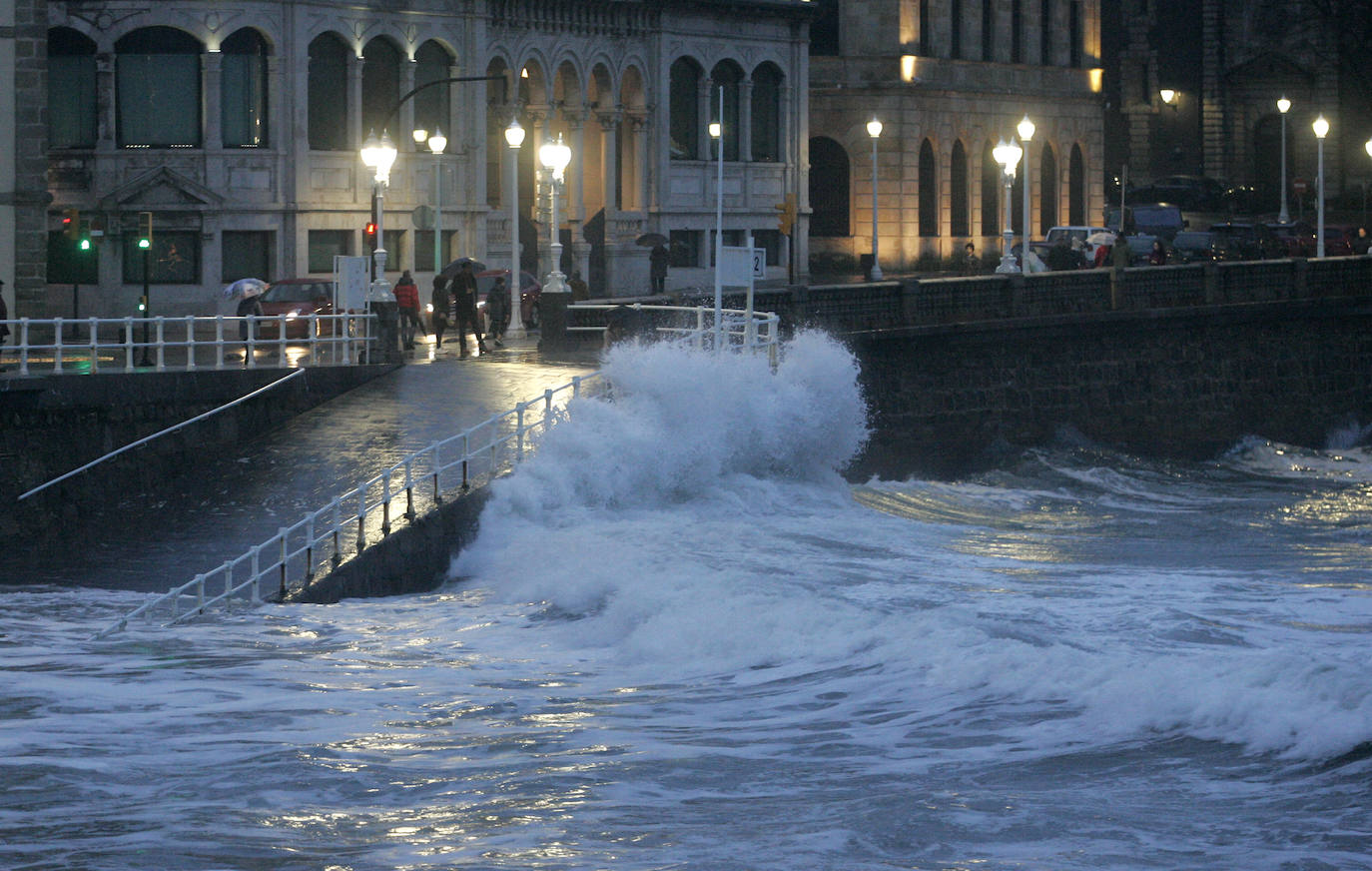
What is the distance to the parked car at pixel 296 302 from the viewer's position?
129 ft

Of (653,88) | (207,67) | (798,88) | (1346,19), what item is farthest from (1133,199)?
(207,67)

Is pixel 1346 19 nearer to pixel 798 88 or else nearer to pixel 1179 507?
pixel 798 88

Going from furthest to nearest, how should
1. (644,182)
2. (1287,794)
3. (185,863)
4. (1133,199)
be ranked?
1. (1133,199)
2. (644,182)
3. (1287,794)
4. (185,863)

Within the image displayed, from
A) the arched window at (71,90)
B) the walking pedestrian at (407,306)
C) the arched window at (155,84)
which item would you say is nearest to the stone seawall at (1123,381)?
the walking pedestrian at (407,306)

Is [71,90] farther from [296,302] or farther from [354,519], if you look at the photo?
[354,519]

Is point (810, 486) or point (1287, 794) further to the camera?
point (810, 486)

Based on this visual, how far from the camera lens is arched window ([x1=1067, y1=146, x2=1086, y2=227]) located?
263 feet

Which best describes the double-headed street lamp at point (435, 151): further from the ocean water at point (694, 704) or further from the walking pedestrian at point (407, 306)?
the ocean water at point (694, 704)

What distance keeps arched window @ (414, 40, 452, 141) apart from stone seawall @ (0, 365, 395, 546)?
2539cm

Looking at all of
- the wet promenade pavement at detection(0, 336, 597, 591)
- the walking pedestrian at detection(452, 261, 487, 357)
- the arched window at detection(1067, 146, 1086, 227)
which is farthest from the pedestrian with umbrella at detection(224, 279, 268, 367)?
the arched window at detection(1067, 146, 1086, 227)

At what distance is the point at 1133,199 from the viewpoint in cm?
8556

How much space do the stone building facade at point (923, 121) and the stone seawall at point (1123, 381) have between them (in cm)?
2421

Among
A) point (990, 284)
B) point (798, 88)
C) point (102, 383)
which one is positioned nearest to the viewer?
point (102, 383)

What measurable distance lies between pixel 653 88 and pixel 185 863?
162 ft
